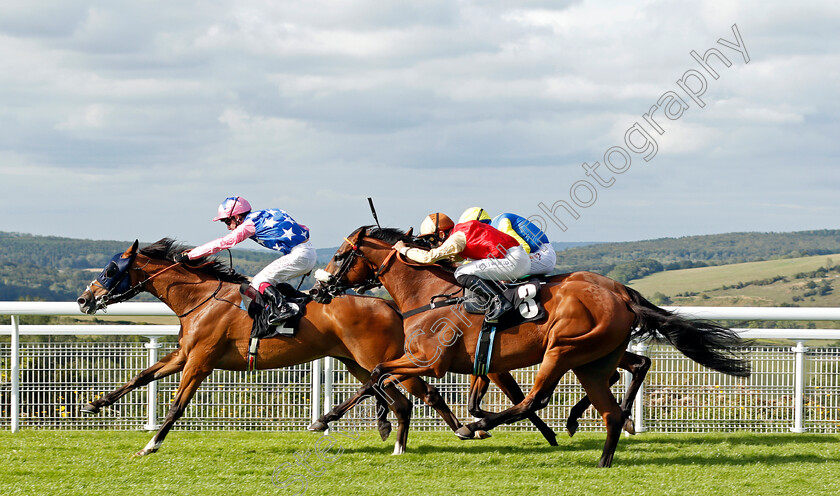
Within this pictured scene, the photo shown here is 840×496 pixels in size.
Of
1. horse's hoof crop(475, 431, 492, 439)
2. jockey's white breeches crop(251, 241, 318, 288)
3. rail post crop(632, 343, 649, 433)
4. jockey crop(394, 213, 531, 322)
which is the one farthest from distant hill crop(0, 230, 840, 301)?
jockey crop(394, 213, 531, 322)

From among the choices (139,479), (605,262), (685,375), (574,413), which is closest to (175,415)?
(139,479)

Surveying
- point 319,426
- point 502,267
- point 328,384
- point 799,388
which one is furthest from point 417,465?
point 799,388

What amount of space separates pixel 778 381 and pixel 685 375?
0.74m

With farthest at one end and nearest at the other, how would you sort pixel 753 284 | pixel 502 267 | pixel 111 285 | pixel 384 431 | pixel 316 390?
pixel 753 284
pixel 316 390
pixel 384 431
pixel 111 285
pixel 502 267

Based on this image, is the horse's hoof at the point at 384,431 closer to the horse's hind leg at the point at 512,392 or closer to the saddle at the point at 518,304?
the horse's hind leg at the point at 512,392

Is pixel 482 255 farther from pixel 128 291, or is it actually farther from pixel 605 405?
pixel 128 291

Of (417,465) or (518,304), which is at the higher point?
(518,304)

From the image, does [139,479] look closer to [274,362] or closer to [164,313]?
[274,362]

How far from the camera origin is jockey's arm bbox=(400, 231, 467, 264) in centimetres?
546

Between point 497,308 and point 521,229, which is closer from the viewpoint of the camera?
point 497,308

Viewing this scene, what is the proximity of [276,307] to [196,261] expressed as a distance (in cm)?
86

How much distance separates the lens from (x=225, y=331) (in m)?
6.06

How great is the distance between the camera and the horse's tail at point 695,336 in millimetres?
5707

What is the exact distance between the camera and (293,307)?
19.6 ft
